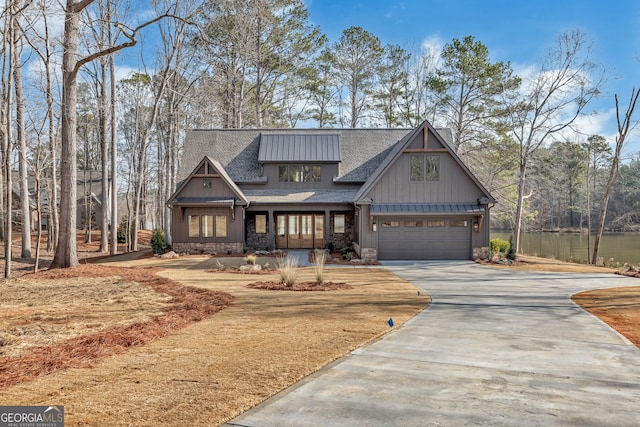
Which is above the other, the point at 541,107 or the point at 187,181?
the point at 541,107

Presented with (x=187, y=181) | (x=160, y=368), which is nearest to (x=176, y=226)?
(x=187, y=181)

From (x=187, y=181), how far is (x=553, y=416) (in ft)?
63.4

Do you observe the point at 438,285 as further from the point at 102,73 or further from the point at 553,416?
the point at 102,73

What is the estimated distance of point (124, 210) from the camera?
146 ft

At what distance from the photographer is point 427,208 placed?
1844 centimetres

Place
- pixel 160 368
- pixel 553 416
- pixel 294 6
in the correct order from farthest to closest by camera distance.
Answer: pixel 294 6 → pixel 160 368 → pixel 553 416

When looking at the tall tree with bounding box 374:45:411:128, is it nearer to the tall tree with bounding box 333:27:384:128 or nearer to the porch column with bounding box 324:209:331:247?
the tall tree with bounding box 333:27:384:128

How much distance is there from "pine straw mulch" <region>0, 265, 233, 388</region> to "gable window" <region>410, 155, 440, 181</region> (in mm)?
11837

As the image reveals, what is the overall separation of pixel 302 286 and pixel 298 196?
11048 millimetres

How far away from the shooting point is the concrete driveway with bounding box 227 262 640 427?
11.3ft

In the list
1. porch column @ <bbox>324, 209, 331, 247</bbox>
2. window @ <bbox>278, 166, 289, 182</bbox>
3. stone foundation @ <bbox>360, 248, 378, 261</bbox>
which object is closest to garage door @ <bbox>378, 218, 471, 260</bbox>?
stone foundation @ <bbox>360, 248, 378, 261</bbox>

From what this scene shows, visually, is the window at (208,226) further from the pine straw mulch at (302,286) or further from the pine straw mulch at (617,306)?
the pine straw mulch at (617,306)

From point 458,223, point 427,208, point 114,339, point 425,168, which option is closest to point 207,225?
point 427,208

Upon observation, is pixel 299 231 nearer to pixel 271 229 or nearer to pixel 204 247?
pixel 271 229
